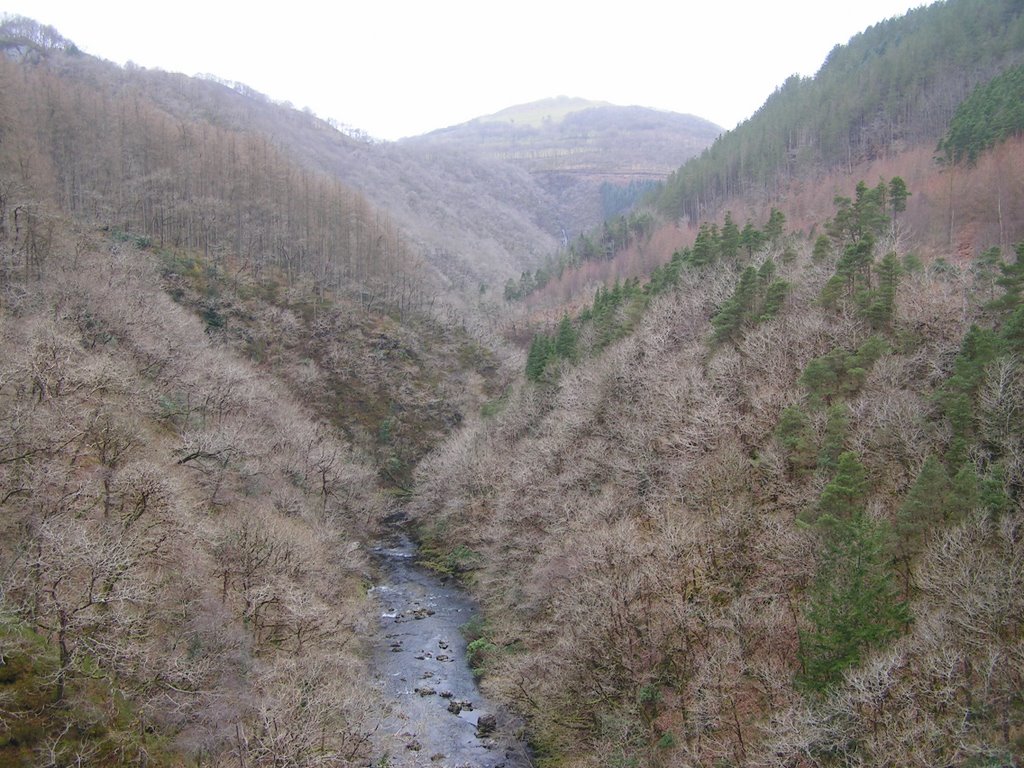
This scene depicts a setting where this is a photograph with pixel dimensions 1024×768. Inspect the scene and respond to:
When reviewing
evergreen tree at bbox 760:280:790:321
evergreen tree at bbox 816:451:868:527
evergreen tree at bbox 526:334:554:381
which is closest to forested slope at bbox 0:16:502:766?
evergreen tree at bbox 526:334:554:381

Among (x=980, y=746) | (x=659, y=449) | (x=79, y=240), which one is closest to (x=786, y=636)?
(x=980, y=746)

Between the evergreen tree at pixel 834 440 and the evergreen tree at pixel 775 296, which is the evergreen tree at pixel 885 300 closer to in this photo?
the evergreen tree at pixel 775 296

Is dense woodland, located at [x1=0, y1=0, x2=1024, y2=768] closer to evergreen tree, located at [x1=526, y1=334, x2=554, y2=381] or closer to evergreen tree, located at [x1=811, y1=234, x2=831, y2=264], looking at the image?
evergreen tree, located at [x1=811, y1=234, x2=831, y2=264]

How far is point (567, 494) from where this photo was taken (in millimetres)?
43125

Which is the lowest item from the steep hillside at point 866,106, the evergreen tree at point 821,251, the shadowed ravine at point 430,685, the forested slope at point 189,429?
the shadowed ravine at point 430,685

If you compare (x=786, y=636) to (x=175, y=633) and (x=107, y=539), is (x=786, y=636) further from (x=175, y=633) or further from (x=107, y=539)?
(x=107, y=539)

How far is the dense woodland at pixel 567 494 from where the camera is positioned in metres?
20.8

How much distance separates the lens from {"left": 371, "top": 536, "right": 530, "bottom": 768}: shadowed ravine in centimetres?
2844

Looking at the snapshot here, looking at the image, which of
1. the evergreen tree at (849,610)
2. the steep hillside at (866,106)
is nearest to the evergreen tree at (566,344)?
the evergreen tree at (849,610)

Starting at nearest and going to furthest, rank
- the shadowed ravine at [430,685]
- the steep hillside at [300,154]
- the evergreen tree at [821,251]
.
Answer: the shadowed ravine at [430,685] → the evergreen tree at [821,251] → the steep hillside at [300,154]

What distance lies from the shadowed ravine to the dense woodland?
1.01m

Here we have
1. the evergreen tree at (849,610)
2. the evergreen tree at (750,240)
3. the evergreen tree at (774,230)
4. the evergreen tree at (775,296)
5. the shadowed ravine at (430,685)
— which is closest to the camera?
the evergreen tree at (849,610)

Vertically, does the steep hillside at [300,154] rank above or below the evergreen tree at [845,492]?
above

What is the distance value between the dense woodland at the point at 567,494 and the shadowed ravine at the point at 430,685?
1.01 metres
